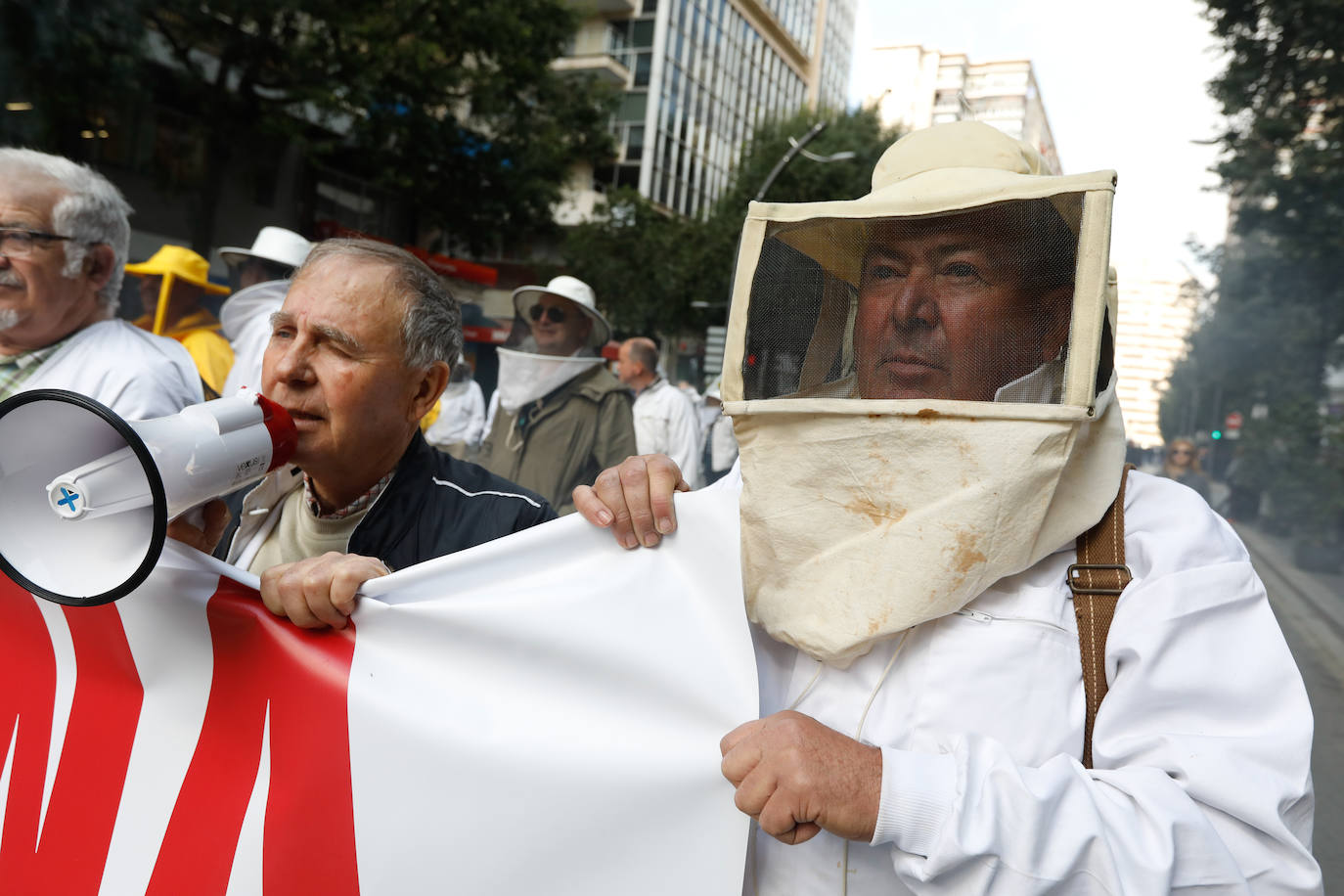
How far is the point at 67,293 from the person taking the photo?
8.50 ft

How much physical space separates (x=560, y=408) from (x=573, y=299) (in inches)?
26.8

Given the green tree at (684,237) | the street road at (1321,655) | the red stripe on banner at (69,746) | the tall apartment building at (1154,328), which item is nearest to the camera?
the red stripe on banner at (69,746)

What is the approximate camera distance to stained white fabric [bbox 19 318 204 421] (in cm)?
253

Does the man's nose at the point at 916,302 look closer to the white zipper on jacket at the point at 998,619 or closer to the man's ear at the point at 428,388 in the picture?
the white zipper on jacket at the point at 998,619

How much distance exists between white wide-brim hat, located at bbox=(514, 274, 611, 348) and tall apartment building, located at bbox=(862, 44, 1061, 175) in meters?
2.16

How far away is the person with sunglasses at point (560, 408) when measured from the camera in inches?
199

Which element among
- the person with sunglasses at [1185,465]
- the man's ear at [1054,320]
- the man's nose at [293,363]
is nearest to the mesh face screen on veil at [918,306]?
the man's ear at [1054,320]

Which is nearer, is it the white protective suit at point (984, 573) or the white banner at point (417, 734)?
the white protective suit at point (984, 573)

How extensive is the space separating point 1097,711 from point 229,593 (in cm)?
137

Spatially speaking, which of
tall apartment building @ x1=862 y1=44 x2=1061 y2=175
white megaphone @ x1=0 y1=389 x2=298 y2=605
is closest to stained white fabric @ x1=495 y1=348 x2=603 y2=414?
tall apartment building @ x1=862 y1=44 x2=1061 y2=175

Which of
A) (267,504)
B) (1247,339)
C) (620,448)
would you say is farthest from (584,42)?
(267,504)

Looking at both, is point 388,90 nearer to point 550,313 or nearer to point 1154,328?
point 550,313

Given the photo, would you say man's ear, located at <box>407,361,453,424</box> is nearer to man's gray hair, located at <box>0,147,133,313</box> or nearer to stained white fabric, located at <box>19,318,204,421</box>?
stained white fabric, located at <box>19,318,204,421</box>

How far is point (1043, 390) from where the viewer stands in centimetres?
128
